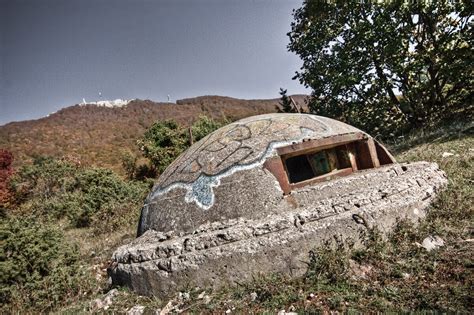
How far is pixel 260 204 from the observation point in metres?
3.95

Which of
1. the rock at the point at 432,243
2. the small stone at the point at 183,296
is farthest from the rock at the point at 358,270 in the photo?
the small stone at the point at 183,296

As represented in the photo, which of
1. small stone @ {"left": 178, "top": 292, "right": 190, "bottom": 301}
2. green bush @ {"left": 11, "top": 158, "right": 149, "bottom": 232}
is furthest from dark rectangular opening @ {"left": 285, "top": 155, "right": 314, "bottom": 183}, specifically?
green bush @ {"left": 11, "top": 158, "right": 149, "bottom": 232}

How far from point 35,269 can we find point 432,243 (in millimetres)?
6651

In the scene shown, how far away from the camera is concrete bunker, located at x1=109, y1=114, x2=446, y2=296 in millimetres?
3590

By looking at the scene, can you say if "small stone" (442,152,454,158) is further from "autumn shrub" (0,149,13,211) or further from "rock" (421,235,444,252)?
"autumn shrub" (0,149,13,211)

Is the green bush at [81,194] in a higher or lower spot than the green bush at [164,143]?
lower

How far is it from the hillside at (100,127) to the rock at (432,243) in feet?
70.4

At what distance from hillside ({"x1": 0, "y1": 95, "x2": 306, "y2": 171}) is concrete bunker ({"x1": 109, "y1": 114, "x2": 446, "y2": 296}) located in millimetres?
19717

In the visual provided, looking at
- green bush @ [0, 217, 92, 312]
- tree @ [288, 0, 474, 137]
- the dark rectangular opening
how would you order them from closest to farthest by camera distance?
green bush @ [0, 217, 92, 312] < the dark rectangular opening < tree @ [288, 0, 474, 137]

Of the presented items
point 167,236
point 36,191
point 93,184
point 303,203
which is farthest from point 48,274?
point 36,191

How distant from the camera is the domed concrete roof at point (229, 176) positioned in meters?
4.05

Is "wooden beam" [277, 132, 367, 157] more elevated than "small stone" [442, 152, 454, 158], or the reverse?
"wooden beam" [277, 132, 367, 157]

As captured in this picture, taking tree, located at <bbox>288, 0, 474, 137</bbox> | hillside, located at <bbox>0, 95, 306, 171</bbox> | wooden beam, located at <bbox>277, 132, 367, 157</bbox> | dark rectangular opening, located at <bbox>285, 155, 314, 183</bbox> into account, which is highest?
hillside, located at <bbox>0, 95, 306, 171</bbox>

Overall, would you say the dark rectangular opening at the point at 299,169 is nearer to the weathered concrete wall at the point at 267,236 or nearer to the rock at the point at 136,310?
the weathered concrete wall at the point at 267,236
